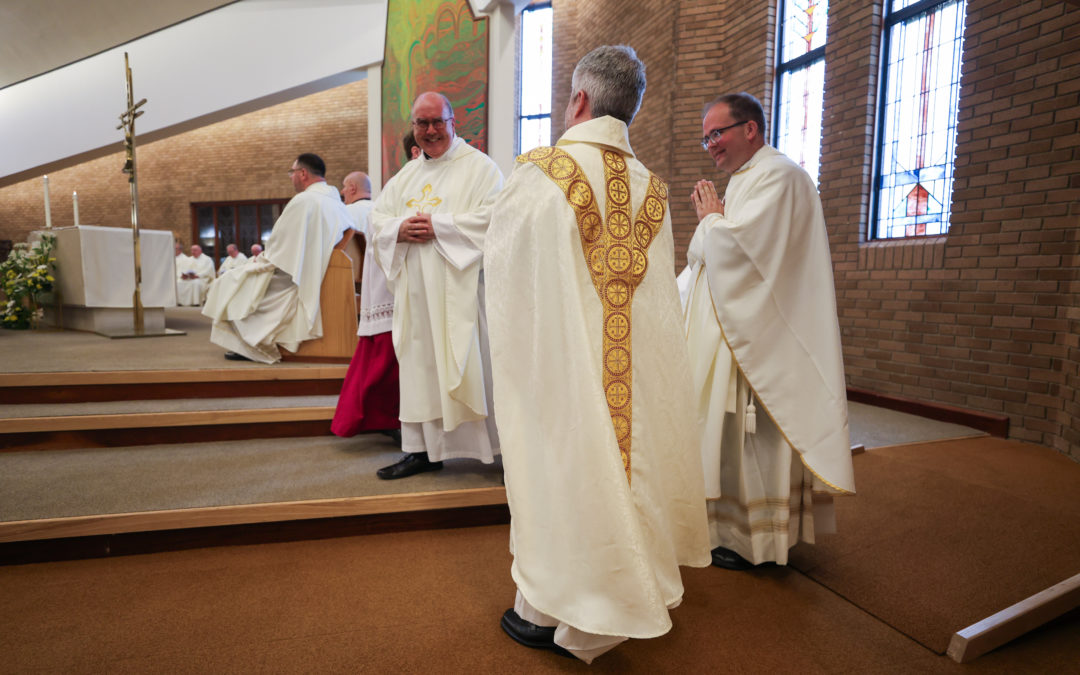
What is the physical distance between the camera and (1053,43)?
4.23m

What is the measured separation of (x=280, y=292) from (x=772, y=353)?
12.7 feet

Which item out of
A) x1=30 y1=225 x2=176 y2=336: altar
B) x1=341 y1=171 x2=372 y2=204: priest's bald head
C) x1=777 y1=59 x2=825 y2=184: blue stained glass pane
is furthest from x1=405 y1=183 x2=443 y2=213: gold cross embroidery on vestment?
x1=777 y1=59 x2=825 y2=184: blue stained glass pane

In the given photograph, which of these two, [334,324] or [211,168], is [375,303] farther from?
[211,168]

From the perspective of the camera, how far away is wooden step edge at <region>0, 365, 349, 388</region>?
362 cm

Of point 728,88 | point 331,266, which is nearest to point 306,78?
point 331,266

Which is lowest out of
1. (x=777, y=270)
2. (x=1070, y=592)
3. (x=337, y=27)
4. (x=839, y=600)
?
(x=839, y=600)

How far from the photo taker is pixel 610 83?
1.69 meters

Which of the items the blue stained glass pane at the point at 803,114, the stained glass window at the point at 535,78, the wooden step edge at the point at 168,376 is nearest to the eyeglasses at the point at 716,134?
the wooden step edge at the point at 168,376

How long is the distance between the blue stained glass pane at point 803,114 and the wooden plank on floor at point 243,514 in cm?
562

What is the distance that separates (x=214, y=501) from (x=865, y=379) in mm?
5655

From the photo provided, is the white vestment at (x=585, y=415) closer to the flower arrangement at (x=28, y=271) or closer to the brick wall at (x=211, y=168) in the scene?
the flower arrangement at (x=28, y=271)

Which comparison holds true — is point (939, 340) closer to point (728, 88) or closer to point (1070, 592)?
point (1070, 592)

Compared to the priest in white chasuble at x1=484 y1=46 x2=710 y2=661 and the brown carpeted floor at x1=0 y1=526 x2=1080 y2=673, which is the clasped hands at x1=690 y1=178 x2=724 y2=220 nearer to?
the priest in white chasuble at x1=484 y1=46 x2=710 y2=661

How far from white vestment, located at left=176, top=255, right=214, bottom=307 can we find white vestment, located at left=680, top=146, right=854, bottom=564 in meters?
13.3
